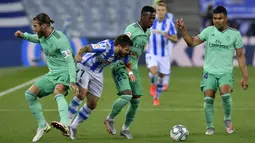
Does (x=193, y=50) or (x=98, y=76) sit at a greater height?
(x=98, y=76)

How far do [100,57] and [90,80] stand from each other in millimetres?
464

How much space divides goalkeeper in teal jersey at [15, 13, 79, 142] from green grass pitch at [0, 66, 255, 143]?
1.55 feet

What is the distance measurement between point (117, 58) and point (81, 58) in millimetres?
655

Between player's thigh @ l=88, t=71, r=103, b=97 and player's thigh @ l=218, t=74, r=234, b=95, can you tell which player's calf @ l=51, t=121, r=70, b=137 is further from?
player's thigh @ l=218, t=74, r=234, b=95

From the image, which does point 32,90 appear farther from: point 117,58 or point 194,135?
point 194,135

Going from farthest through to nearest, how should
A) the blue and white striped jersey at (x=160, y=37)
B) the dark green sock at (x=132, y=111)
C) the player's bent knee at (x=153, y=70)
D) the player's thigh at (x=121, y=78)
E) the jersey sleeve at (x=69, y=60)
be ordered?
the blue and white striped jersey at (x=160, y=37), the player's bent knee at (x=153, y=70), the dark green sock at (x=132, y=111), the player's thigh at (x=121, y=78), the jersey sleeve at (x=69, y=60)

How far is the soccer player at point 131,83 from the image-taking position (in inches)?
470

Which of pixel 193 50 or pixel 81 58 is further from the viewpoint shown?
pixel 193 50

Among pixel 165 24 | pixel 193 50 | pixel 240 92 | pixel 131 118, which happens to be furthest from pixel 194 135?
A: pixel 193 50

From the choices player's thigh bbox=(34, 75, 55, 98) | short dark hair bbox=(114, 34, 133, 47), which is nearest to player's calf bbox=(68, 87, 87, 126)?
player's thigh bbox=(34, 75, 55, 98)

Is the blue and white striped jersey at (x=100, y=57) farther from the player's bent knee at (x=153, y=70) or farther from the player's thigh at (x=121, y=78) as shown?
the player's bent knee at (x=153, y=70)

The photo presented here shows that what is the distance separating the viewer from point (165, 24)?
18.1 m

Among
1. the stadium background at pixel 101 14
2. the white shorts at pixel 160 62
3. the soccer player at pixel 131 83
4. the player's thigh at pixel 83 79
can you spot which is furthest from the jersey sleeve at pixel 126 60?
the stadium background at pixel 101 14

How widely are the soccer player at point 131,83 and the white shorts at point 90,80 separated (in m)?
0.29
